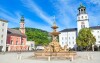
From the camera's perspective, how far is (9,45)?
7369 cm

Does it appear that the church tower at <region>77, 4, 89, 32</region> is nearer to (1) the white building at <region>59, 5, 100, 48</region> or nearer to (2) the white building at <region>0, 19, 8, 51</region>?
(1) the white building at <region>59, 5, 100, 48</region>

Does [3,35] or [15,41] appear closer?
[3,35]

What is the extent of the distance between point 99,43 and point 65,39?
2064 cm

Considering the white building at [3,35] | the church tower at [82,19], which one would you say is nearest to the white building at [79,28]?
the church tower at [82,19]

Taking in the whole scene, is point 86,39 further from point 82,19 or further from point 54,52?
point 54,52

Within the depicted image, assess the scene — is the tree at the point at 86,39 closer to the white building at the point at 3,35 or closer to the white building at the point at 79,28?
the white building at the point at 79,28

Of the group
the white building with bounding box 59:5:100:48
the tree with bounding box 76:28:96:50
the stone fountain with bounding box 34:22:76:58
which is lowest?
the stone fountain with bounding box 34:22:76:58

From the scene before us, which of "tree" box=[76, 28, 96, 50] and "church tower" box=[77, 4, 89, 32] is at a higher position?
"church tower" box=[77, 4, 89, 32]

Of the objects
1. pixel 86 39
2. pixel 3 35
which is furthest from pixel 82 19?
pixel 3 35

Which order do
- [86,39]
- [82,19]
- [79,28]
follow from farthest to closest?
[82,19] < [79,28] < [86,39]

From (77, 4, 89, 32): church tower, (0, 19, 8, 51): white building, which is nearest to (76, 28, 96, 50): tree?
(77, 4, 89, 32): church tower

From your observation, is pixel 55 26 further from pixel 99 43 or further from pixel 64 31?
pixel 64 31

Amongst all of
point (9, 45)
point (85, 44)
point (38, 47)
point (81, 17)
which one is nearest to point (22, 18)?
point (38, 47)

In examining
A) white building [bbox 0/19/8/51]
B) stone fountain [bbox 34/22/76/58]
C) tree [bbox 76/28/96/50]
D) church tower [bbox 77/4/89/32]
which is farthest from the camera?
church tower [bbox 77/4/89/32]
